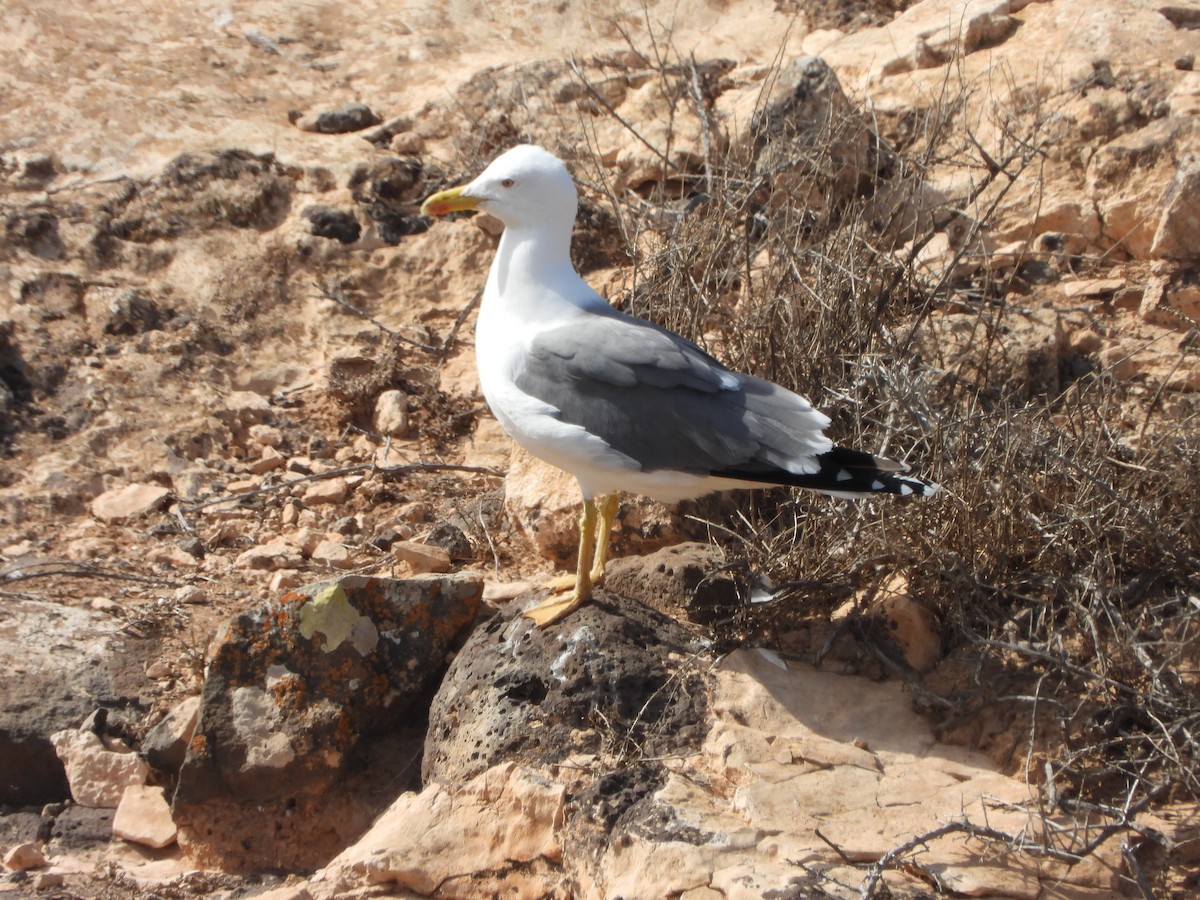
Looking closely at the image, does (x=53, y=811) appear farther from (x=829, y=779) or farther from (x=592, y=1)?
(x=592, y=1)

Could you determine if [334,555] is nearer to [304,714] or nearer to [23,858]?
[304,714]

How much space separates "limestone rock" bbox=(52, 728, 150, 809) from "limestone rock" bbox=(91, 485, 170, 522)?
118cm

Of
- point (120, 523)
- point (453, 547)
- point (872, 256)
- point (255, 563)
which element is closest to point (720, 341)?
point (872, 256)

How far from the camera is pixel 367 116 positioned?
6.64 meters

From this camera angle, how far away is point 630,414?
11.8 feet

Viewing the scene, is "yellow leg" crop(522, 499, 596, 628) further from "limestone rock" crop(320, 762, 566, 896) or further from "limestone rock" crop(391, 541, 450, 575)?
"limestone rock" crop(391, 541, 450, 575)

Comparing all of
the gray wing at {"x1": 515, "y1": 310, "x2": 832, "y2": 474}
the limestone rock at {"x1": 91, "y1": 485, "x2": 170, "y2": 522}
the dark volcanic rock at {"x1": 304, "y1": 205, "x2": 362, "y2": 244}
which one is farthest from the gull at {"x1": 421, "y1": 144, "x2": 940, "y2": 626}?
the dark volcanic rock at {"x1": 304, "y1": 205, "x2": 362, "y2": 244}

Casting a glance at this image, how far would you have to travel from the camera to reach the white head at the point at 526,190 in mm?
3961

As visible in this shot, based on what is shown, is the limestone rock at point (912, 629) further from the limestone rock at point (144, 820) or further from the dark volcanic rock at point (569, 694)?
the limestone rock at point (144, 820)

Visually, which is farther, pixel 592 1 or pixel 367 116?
pixel 592 1

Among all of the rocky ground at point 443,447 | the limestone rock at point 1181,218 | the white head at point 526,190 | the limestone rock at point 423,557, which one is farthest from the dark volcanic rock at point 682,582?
the limestone rock at point 1181,218

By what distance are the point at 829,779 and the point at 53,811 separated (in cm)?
234

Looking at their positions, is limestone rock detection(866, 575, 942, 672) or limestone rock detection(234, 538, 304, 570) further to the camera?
limestone rock detection(234, 538, 304, 570)

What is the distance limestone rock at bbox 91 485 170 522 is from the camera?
484 cm
